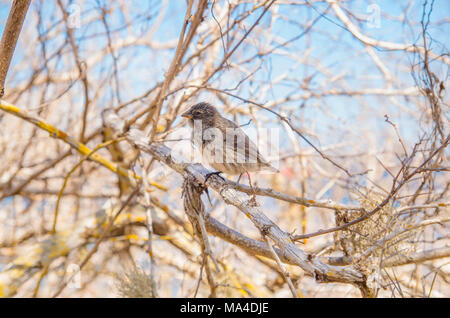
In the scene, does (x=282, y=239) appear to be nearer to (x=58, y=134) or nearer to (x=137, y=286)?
(x=137, y=286)

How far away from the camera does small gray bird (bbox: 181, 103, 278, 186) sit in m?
2.78

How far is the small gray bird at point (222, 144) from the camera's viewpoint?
9.11 ft

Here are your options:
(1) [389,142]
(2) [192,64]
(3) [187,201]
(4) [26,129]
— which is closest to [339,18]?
(2) [192,64]

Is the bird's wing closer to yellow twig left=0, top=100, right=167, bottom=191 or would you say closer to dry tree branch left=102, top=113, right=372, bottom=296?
dry tree branch left=102, top=113, right=372, bottom=296

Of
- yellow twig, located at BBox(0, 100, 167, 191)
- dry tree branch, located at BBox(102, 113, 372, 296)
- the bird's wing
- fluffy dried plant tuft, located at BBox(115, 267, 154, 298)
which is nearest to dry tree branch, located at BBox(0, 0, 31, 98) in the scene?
dry tree branch, located at BBox(102, 113, 372, 296)

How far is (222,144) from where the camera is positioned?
9.41ft

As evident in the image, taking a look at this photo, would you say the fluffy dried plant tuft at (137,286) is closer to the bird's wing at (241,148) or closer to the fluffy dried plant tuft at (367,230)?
the bird's wing at (241,148)

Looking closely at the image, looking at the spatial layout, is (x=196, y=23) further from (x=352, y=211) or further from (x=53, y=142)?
(x=53, y=142)

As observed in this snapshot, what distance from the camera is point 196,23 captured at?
9.25ft

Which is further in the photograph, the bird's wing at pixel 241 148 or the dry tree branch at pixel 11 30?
the bird's wing at pixel 241 148

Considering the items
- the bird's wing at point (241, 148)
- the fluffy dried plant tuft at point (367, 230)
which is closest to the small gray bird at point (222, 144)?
the bird's wing at point (241, 148)

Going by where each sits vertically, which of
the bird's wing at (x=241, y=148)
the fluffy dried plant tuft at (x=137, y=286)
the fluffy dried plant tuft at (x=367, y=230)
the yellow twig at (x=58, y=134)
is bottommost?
the fluffy dried plant tuft at (x=137, y=286)

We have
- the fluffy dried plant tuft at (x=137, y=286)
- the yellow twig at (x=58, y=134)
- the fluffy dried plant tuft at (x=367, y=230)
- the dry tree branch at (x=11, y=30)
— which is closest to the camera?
the dry tree branch at (x=11, y=30)
